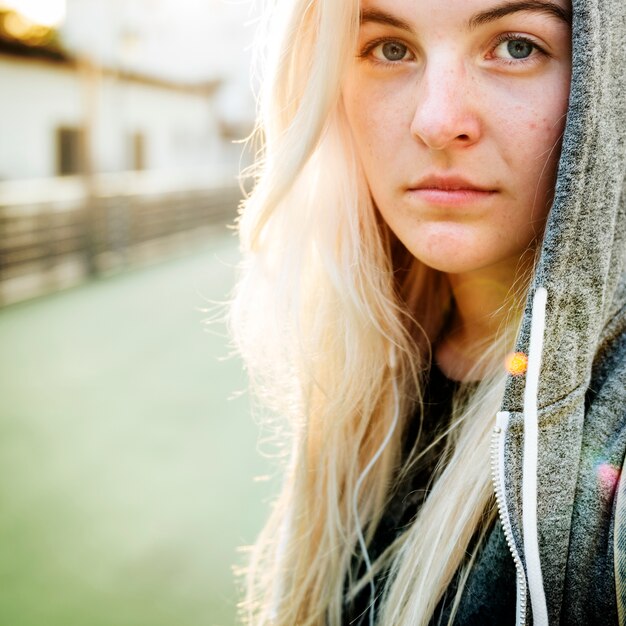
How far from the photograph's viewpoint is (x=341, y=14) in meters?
1.23

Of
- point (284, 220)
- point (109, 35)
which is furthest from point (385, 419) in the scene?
point (109, 35)

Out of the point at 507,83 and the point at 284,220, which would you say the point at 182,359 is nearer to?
the point at 284,220

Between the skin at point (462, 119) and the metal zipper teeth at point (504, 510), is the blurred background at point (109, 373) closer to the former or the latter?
the skin at point (462, 119)

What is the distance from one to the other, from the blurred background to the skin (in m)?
0.53

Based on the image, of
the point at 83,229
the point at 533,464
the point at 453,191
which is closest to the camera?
the point at 533,464

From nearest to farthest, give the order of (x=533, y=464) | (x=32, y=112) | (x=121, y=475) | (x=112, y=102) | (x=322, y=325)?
(x=533, y=464) → (x=322, y=325) → (x=121, y=475) → (x=32, y=112) → (x=112, y=102)

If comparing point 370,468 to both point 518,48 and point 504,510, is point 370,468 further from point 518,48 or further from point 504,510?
point 518,48

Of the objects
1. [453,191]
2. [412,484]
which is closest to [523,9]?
[453,191]

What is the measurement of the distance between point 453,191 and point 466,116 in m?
0.13

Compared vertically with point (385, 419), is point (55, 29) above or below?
above

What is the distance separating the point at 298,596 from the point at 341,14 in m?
1.20

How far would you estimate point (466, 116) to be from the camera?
1116 mm

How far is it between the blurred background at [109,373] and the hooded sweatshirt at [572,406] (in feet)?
2.88

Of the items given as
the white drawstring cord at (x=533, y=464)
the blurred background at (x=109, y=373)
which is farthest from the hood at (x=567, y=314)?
the blurred background at (x=109, y=373)
